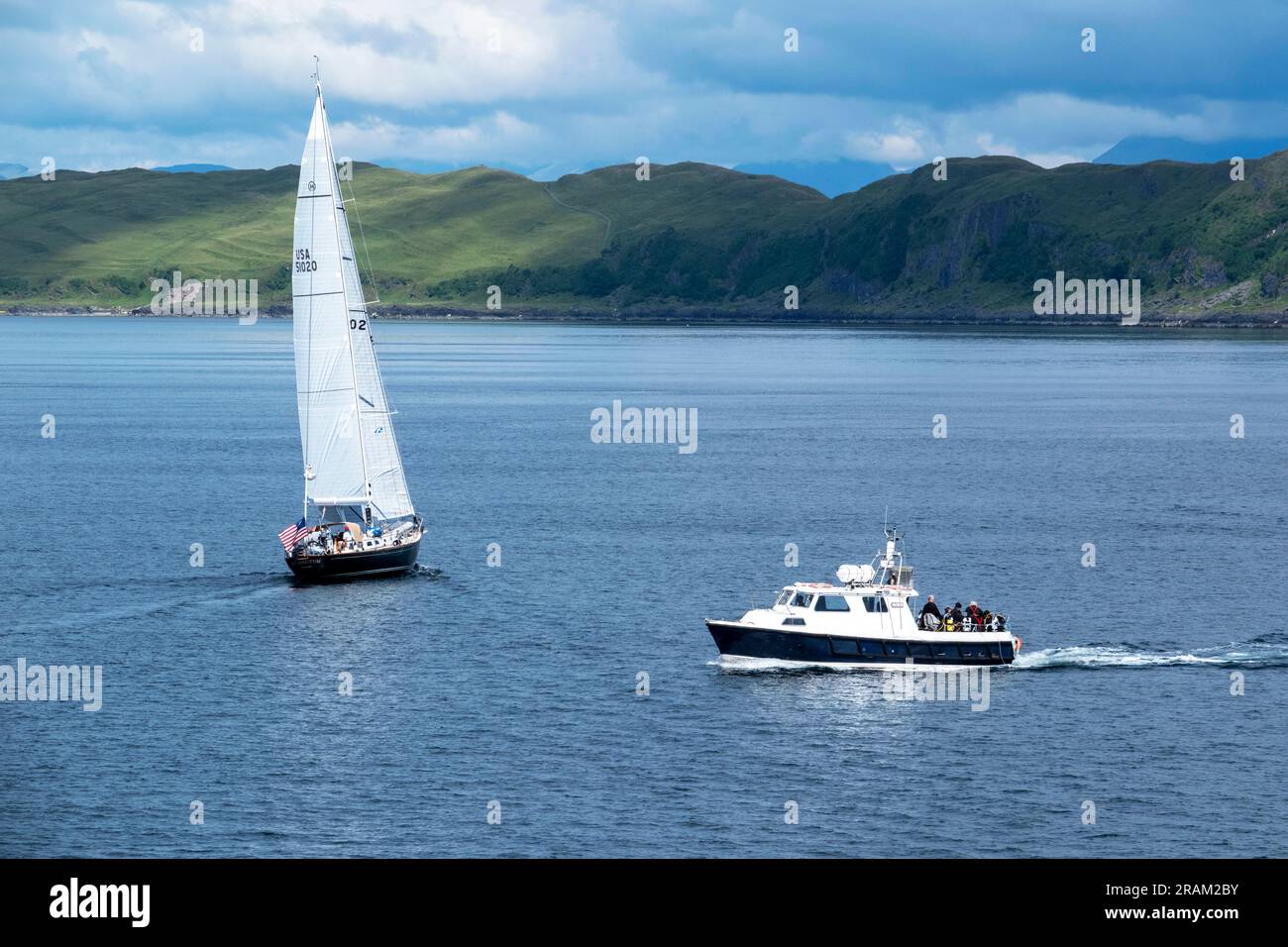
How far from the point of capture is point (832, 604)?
75.7 meters

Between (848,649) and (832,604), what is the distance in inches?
92.2

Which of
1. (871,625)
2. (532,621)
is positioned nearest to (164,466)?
(532,621)

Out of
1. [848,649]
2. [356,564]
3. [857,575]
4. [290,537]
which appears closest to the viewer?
[848,649]

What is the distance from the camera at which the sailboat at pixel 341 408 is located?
96.7 meters

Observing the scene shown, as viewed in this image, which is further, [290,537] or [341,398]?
[341,398]

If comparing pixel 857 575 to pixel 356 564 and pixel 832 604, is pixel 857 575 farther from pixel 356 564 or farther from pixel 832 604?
pixel 356 564

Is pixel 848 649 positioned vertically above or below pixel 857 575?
below

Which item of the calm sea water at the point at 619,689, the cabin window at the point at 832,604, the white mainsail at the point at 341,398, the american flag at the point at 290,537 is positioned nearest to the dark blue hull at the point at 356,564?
the american flag at the point at 290,537

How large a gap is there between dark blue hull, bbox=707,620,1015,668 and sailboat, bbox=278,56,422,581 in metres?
28.5

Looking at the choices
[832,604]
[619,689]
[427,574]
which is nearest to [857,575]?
[832,604]

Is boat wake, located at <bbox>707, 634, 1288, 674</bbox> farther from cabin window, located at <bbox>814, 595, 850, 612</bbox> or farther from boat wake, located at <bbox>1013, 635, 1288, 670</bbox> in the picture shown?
cabin window, located at <bbox>814, 595, 850, 612</bbox>

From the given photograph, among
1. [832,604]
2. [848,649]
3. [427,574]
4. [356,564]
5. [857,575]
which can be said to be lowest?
[848,649]
